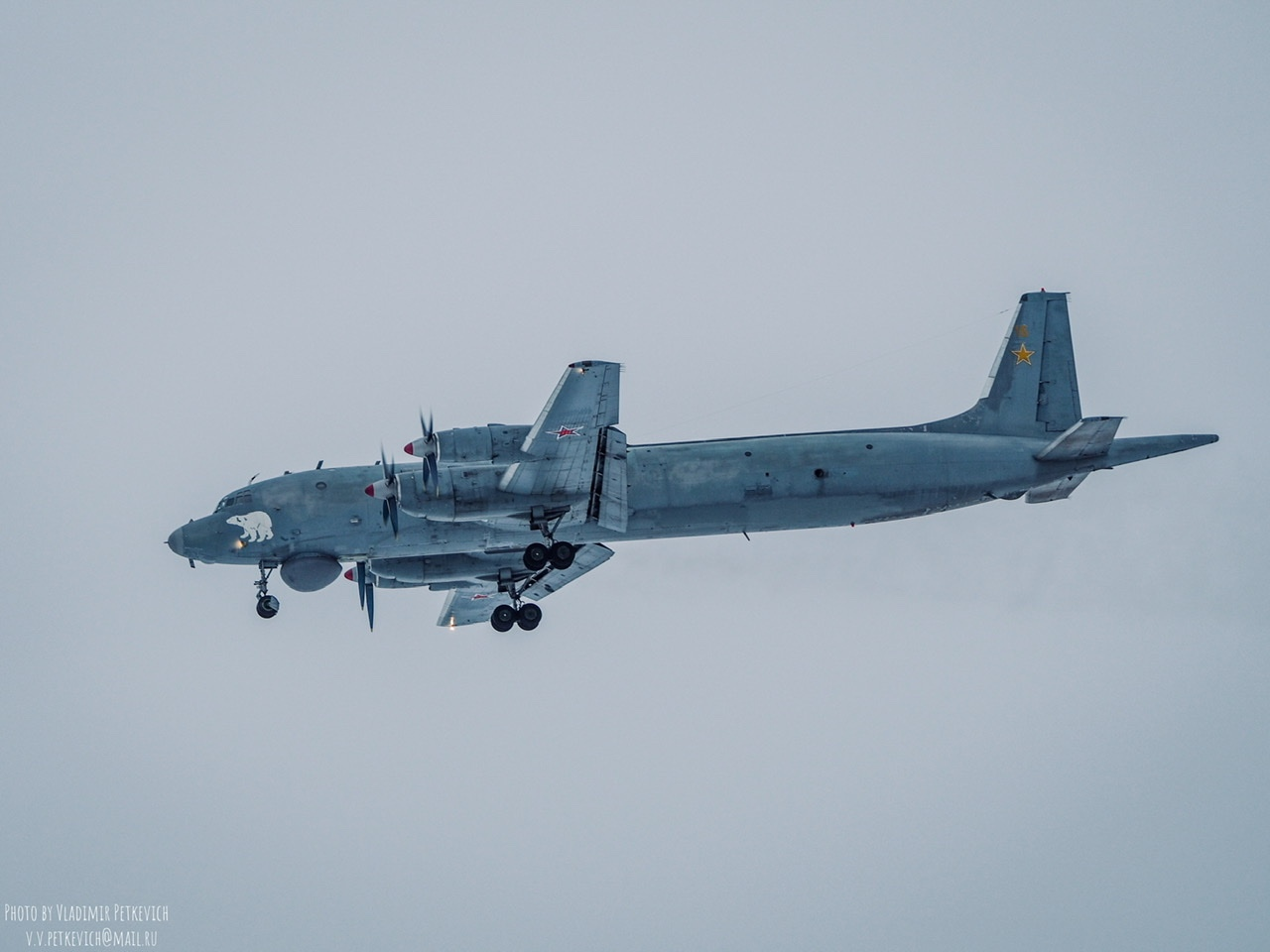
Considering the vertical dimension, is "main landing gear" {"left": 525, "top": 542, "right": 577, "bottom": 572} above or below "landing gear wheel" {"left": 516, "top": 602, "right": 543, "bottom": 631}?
above

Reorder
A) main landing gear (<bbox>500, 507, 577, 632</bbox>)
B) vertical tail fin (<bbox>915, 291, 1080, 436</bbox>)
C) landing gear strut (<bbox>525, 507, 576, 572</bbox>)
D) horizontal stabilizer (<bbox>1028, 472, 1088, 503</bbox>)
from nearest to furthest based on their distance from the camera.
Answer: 1. main landing gear (<bbox>500, 507, 577, 632</bbox>)
2. landing gear strut (<bbox>525, 507, 576, 572</bbox>)
3. horizontal stabilizer (<bbox>1028, 472, 1088, 503</bbox>)
4. vertical tail fin (<bbox>915, 291, 1080, 436</bbox>)

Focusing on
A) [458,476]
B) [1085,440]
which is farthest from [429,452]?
[1085,440]

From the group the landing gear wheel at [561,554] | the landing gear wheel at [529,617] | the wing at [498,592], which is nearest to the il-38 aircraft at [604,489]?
the landing gear wheel at [561,554]

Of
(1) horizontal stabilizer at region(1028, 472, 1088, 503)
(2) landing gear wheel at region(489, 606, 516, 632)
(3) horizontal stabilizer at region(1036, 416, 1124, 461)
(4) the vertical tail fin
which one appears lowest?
(2) landing gear wheel at region(489, 606, 516, 632)

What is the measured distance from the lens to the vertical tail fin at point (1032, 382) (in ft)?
132

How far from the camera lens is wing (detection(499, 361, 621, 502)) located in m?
32.7

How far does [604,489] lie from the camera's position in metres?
35.4

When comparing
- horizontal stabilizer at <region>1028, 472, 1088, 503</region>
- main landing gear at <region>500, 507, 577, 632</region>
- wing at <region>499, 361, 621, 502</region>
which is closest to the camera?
wing at <region>499, 361, 621, 502</region>

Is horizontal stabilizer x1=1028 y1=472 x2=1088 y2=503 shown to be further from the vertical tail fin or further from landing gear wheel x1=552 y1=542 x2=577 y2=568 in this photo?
landing gear wheel x1=552 y1=542 x2=577 y2=568

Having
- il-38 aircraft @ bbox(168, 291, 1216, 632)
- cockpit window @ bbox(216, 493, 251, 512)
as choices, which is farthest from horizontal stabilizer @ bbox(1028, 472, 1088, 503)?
cockpit window @ bbox(216, 493, 251, 512)

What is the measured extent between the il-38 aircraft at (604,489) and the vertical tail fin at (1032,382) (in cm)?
7

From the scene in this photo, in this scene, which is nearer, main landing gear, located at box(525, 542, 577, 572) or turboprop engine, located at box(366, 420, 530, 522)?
turboprop engine, located at box(366, 420, 530, 522)

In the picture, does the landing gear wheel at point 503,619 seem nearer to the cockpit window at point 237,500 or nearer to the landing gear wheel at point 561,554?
the landing gear wheel at point 561,554

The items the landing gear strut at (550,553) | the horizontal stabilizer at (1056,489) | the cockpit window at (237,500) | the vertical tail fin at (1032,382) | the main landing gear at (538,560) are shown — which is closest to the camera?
the main landing gear at (538,560)
